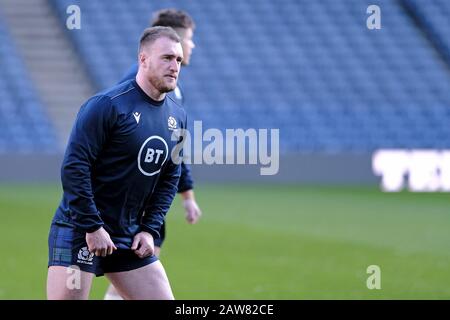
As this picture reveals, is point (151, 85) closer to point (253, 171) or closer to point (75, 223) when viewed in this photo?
point (75, 223)

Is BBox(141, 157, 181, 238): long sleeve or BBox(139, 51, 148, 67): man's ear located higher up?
BBox(139, 51, 148, 67): man's ear

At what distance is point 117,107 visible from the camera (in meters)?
5.79

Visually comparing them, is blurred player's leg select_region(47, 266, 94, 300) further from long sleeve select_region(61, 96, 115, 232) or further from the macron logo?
the macron logo

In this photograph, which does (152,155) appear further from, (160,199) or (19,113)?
A: (19,113)

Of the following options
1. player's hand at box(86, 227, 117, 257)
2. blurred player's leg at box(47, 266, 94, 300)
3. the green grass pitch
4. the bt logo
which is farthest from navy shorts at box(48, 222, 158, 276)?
the green grass pitch

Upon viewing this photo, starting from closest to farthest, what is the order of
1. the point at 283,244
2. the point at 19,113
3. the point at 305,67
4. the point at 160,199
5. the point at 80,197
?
the point at 80,197, the point at 160,199, the point at 283,244, the point at 19,113, the point at 305,67

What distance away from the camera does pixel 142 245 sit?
6.01 meters

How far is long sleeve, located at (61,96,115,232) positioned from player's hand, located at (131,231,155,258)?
0.38 m

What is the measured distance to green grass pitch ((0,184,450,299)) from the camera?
9.73 m

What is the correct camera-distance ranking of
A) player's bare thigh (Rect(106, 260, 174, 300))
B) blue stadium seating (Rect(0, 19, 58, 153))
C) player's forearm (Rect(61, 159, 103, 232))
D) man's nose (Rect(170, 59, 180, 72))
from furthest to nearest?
blue stadium seating (Rect(0, 19, 58, 153))
player's bare thigh (Rect(106, 260, 174, 300))
man's nose (Rect(170, 59, 180, 72))
player's forearm (Rect(61, 159, 103, 232))

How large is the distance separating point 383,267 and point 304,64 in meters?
15.2

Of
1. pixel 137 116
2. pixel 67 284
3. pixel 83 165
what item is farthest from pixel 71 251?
pixel 137 116

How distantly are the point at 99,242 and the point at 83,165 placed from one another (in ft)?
1.48

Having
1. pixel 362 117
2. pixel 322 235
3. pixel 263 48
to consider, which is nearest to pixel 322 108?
pixel 362 117
